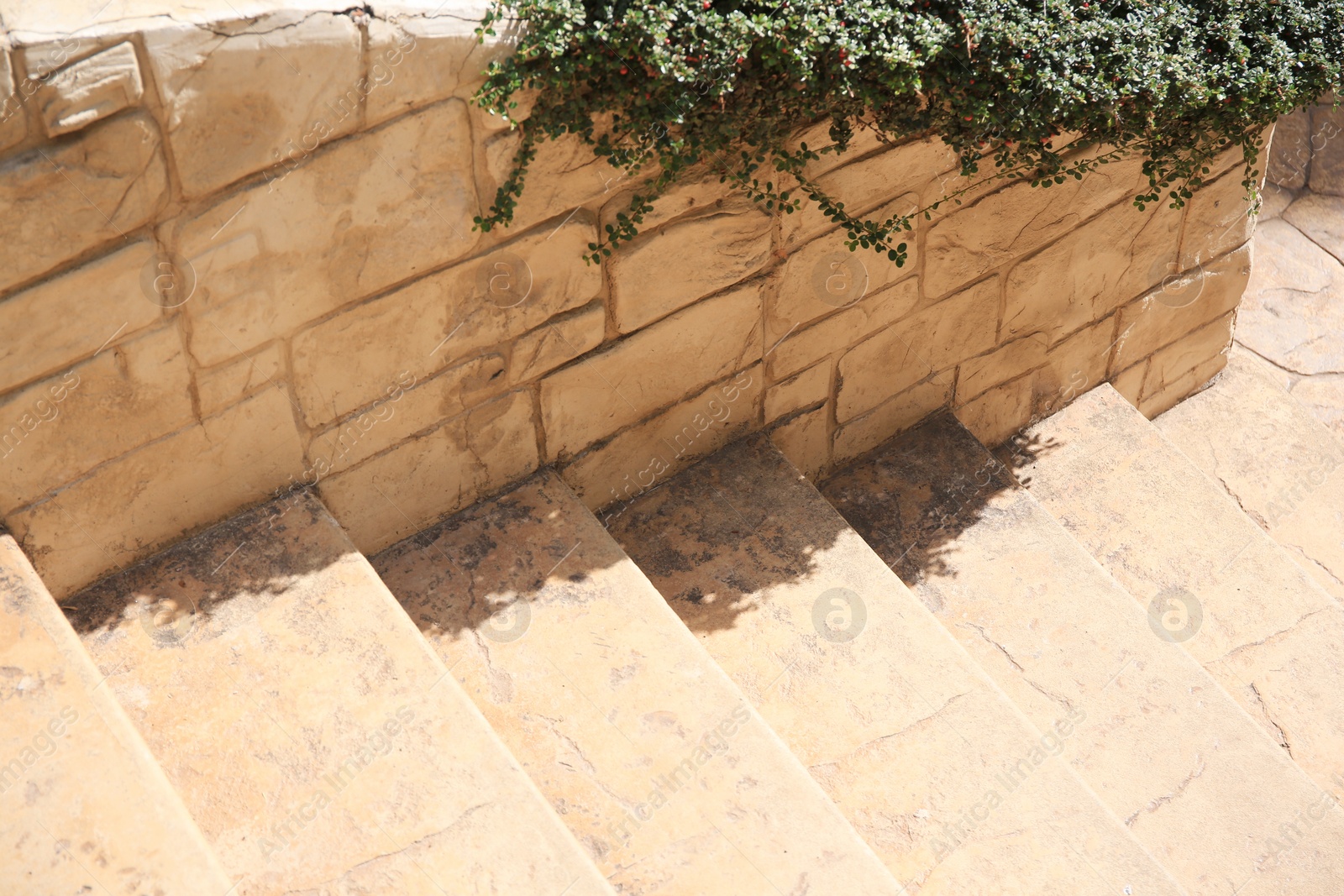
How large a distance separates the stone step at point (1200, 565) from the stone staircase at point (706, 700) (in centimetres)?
1

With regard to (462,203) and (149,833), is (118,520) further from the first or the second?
(462,203)

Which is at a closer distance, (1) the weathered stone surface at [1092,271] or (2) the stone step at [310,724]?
(2) the stone step at [310,724]

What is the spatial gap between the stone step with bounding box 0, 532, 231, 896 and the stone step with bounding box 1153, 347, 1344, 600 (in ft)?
11.7

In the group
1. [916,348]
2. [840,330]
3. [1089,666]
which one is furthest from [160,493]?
[1089,666]

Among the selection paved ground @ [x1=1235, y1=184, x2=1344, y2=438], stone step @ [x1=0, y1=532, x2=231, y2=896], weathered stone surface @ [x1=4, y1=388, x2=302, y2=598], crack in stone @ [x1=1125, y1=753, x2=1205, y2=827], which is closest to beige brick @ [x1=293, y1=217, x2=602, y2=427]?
weathered stone surface @ [x1=4, y1=388, x2=302, y2=598]

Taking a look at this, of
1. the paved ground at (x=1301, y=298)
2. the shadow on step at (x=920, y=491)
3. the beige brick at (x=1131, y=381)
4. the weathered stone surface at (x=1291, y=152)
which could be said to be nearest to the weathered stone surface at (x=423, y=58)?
the shadow on step at (x=920, y=491)

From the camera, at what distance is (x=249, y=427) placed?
2613 millimetres

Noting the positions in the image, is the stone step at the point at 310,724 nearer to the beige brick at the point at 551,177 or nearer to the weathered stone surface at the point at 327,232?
the weathered stone surface at the point at 327,232

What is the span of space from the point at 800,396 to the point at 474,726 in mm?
1551

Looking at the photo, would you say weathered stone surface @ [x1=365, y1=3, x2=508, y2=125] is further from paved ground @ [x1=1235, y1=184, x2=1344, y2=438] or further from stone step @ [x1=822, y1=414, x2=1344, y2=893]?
paved ground @ [x1=1235, y1=184, x2=1344, y2=438]

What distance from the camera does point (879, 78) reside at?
2641 millimetres

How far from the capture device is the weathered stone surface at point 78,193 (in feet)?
6.76

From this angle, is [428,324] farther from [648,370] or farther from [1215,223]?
[1215,223]

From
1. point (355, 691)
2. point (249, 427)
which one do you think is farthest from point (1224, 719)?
point (249, 427)
